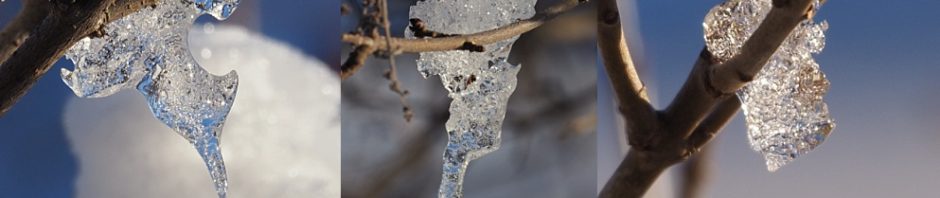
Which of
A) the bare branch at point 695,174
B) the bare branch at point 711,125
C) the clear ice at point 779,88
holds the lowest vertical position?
the bare branch at point 695,174

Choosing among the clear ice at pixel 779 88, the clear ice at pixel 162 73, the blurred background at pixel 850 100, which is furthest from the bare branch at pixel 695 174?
the clear ice at pixel 162 73

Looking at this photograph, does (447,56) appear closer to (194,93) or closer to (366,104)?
(366,104)

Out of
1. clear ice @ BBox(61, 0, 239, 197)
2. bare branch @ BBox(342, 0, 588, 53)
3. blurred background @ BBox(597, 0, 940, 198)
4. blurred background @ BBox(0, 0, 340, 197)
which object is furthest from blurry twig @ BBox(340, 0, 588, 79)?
blurred background @ BBox(597, 0, 940, 198)

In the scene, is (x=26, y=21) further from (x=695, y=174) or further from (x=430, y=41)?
(x=695, y=174)

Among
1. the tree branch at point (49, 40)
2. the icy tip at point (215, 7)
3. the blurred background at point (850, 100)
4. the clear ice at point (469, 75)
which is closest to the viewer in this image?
the tree branch at point (49, 40)

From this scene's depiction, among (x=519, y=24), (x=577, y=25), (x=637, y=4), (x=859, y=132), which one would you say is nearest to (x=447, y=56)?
(x=519, y=24)

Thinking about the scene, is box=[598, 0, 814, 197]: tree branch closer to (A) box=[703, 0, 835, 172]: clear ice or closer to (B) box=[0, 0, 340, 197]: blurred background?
(A) box=[703, 0, 835, 172]: clear ice

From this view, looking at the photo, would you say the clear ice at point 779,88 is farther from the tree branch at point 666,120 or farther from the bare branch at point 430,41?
the bare branch at point 430,41
